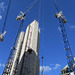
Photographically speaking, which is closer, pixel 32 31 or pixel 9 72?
pixel 9 72

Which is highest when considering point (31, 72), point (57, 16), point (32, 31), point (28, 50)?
point (57, 16)

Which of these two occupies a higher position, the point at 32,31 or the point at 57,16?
the point at 57,16

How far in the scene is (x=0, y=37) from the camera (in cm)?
7931

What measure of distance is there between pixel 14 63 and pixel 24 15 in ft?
167

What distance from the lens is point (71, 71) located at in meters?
64.4

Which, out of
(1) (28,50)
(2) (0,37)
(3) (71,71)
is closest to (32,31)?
(1) (28,50)

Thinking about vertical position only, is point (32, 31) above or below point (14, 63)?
above

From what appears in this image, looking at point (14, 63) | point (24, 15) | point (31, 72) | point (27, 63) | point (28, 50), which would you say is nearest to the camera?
point (31, 72)

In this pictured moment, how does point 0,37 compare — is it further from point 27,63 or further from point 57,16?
point 57,16

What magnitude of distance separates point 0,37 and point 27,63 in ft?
110

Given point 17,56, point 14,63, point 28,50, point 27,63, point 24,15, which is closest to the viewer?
point 27,63

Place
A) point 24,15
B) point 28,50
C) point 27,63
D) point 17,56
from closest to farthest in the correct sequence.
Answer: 1. point 27,63
2. point 28,50
3. point 17,56
4. point 24,15

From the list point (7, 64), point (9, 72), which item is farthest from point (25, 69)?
point (7, 64)

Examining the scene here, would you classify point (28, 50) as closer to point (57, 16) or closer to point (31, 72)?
point (31, 72)
